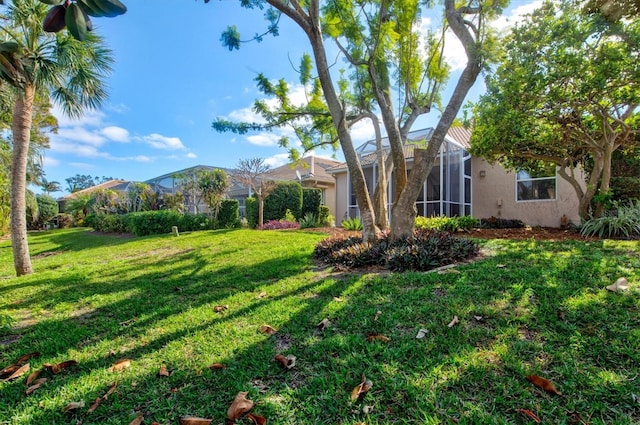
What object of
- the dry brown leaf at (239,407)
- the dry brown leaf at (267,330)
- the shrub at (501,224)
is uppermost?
the shrub at (501,224)

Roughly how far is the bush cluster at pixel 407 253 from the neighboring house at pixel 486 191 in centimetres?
650

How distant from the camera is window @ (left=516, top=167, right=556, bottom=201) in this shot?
11680 millimetres

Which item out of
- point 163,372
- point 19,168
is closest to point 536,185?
point 163,372

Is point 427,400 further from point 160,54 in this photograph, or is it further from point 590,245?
point 160,54

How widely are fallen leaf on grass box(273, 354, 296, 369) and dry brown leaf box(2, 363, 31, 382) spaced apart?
2073 mm

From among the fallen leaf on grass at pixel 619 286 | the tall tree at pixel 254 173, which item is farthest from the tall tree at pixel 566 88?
the tall tree at pixel 254 173

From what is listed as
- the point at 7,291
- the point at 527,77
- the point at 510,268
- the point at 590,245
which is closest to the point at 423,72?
the point at 527,77

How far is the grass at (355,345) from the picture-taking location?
187 cm

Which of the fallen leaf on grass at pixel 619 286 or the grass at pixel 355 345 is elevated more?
the fallen leaf on grass at pixel 619 286

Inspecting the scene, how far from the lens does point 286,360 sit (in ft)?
7.84

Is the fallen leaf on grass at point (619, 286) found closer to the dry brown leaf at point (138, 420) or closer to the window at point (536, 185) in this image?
the dry brown leaf at point (138, 420)

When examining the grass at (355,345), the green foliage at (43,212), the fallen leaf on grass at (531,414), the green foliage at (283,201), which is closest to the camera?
the fallen leaf on grass at (531,414)

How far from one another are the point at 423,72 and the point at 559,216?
812 centimetres

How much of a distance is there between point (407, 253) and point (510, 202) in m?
10.2
